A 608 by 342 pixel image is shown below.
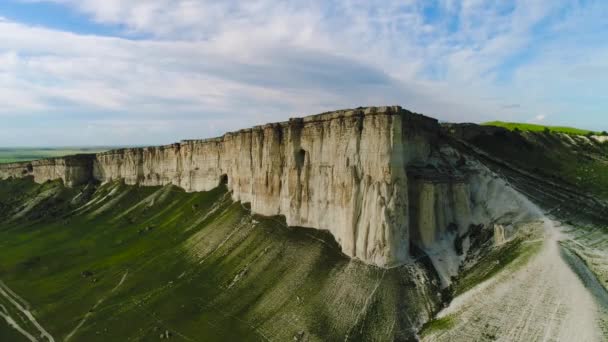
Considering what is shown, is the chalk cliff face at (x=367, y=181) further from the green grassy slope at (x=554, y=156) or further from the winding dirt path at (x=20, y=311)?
the winding dirt path at (x=20, y=311)

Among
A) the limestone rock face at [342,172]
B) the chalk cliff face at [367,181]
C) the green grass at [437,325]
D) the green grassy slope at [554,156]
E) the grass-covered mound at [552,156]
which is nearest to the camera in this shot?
the green grass at [437,325]

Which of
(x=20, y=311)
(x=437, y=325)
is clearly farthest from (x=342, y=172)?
(x=20, y=311)

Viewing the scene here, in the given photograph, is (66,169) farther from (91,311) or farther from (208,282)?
(208,282)

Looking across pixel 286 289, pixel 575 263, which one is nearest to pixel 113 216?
pixel 286 289

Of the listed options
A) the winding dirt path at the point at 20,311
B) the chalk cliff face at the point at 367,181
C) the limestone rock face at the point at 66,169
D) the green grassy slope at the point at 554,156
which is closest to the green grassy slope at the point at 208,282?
the winding dirt path at the point at 20,311

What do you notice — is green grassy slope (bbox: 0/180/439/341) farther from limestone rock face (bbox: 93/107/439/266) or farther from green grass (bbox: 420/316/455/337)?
limestone rock face (bbox: 93/107/439/266)

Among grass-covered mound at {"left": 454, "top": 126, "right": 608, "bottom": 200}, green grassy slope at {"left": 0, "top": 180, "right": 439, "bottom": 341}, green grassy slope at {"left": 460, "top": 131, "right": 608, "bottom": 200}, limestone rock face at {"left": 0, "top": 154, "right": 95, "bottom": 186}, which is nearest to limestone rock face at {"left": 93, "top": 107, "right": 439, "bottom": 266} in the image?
green grassy slope at {"left": 0, "top": 180, "right": 439, "bottom": 341}
